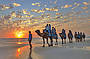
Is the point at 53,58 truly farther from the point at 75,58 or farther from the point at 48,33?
the point at 48,33

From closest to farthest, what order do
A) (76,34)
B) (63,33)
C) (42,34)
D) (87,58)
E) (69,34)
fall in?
1. (87,58)
2. (42,34)
3. (63,33)
4. (69,34)
5. (76,34)

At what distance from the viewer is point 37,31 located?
1598 centimetres

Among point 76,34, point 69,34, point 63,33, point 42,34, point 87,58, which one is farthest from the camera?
point 76,34

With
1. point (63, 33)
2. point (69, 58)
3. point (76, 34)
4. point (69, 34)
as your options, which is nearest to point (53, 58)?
point (69, 58)

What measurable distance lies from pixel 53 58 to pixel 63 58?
2.16 feet

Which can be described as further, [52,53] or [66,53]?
[52,53]

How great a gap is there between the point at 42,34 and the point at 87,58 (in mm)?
9957

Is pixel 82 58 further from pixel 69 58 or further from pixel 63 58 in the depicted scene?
pixel 63 58

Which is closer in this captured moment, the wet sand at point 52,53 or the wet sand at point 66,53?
the wet sand at point 66,53

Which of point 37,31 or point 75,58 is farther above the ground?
point 37,31

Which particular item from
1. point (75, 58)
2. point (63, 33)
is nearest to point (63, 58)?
point (75, 58)

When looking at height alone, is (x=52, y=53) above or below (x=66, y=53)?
below

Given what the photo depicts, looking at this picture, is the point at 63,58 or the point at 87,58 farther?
the point at 63,58

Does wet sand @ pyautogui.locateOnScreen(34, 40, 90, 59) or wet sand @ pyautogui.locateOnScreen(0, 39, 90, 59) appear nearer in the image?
wet sand @ pyautogui.locateOnScreen(34, 40, 90, 59)
